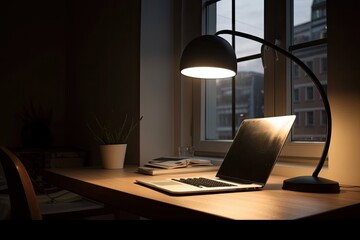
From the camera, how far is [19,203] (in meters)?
1.01

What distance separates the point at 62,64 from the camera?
3.14m

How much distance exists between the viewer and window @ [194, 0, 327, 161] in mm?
1539

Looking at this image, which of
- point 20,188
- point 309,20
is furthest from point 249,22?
point 20,188

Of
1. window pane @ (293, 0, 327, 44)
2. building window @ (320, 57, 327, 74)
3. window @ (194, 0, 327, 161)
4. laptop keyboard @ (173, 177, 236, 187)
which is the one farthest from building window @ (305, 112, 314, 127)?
laptop keyboard @ (173, 177, 236, 187)

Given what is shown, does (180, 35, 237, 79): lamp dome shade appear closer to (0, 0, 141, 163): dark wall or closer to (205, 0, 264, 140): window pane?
(205, 0, 264, 140): window pane

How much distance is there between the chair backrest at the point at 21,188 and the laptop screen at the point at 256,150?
0.63 metres

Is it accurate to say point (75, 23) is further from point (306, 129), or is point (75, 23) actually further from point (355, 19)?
point (355, 19)

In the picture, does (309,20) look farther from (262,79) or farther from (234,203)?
(234,203)

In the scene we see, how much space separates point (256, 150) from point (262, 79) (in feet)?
2.06

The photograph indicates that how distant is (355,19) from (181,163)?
86 cm

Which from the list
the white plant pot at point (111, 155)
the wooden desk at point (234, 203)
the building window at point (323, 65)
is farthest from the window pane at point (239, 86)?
the wooden desk at point (234, 203)

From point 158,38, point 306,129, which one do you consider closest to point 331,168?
point 306,129

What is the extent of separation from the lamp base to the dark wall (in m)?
1.40

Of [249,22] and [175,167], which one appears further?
[249,22]
